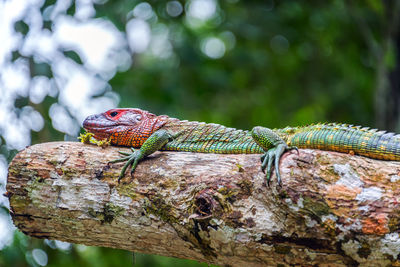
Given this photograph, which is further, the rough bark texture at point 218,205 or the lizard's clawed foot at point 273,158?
the lizard's clawed foot at point 273,158

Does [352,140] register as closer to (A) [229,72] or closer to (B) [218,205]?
(B) [218,205]

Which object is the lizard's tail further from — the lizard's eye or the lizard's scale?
the lizard's eye

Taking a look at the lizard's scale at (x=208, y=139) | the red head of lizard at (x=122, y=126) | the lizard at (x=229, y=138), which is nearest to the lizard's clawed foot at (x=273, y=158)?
the lizard at (x=229, y=138)

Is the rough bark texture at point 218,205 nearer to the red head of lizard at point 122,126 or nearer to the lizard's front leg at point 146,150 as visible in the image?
the lizard's front leg at point 146,150

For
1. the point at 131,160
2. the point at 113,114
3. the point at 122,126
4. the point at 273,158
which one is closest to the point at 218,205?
the point at 273,158

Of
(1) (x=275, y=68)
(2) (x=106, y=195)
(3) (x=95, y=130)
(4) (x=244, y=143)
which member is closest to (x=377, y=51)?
(1) (x=275, y=68)

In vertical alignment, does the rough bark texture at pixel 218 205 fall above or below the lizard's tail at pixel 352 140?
below

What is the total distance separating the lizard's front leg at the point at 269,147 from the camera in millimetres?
3718

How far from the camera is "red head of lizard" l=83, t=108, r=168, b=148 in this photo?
528 cm

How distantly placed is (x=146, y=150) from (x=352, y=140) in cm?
218

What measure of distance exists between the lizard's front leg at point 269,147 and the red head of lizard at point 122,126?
1.52 metres

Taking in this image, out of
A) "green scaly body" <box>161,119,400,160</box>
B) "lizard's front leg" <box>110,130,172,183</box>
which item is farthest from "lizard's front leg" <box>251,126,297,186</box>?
"lizard's front leg" <box>110,130,172,183</box>

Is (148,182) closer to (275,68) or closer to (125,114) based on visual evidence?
(125,114)

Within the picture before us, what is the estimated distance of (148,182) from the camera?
4.12 metres
